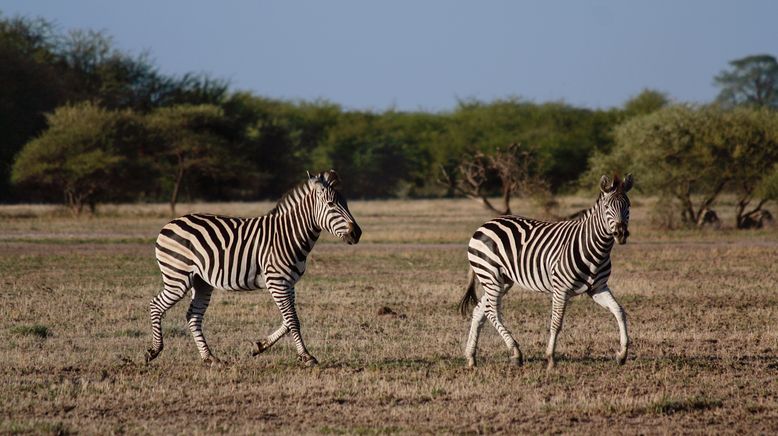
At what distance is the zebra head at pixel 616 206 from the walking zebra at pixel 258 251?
7.60 ft

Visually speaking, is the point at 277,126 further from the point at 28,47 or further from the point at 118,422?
the point at 118,422

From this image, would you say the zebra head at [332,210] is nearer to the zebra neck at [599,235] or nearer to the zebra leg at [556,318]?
the zebra leg at [556,318]

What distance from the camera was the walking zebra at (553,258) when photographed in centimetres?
1043

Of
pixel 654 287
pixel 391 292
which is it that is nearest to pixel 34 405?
pixel 391 292

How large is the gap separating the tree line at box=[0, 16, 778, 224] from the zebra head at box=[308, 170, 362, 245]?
72.1ft

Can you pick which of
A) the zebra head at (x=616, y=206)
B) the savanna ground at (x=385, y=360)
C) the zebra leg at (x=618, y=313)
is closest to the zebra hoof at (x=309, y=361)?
the savanna ground at (x=385, y=360)

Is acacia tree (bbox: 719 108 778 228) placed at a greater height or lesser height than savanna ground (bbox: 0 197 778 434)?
greater

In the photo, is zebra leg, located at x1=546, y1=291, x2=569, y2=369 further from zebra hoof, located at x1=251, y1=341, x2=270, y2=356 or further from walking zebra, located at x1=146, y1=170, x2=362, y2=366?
zebra hoof, located at x1=251, y1=341, x2=270, y2=356

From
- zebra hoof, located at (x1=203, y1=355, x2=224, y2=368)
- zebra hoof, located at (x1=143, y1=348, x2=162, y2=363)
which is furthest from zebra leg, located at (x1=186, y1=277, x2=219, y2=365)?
zebra hoof, located at (x1=143, y1=348, x2=162, y2=363)

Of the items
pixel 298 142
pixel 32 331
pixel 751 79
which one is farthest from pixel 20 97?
pixel 751 79

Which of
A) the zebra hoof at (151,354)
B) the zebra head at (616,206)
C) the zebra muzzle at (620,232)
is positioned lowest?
the zebra hoof at (151,354)

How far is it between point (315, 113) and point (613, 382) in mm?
83399

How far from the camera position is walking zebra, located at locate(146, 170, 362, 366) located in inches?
421

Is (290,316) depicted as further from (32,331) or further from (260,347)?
(32,331)
